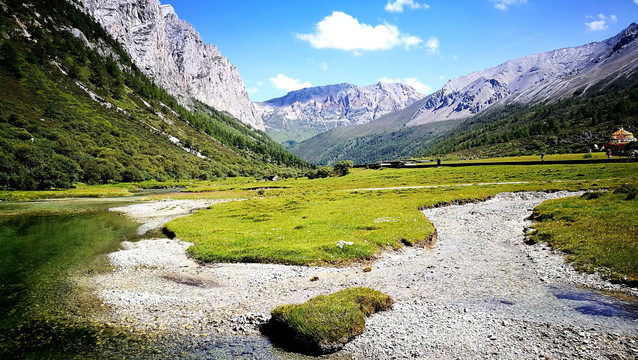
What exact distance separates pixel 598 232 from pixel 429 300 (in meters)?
18.0

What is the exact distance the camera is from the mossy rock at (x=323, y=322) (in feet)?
42.3

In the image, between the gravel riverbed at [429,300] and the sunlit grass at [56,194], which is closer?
the gravel riverbed at [429,300]

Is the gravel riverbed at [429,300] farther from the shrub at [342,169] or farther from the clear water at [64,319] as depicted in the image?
the shrub at [342,169]

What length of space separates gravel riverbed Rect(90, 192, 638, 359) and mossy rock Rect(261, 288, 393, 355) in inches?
20.4

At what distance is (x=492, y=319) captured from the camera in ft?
46.1

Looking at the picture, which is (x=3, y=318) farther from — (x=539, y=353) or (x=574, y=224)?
(x=574, y=224)

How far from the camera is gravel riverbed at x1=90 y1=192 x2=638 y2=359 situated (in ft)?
39.9

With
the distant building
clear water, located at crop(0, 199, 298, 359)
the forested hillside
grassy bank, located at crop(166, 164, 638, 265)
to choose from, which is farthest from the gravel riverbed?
the distant building

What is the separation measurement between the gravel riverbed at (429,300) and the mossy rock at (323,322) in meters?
0.52

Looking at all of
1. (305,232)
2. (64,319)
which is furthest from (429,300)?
(64,319)

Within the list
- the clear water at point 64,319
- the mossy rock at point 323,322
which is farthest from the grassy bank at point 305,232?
the clear water at point 64,319

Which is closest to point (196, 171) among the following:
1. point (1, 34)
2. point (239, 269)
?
point (1, 34)

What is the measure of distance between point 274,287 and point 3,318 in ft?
47.7

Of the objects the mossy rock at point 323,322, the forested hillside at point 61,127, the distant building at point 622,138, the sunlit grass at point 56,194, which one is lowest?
the mossy rock at point 323,322
